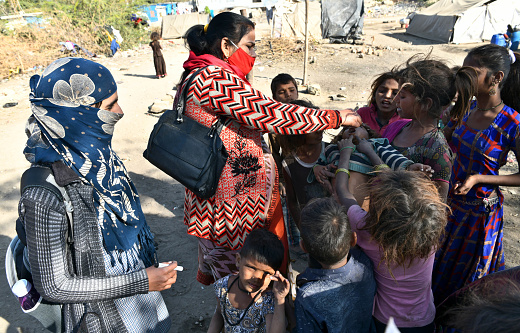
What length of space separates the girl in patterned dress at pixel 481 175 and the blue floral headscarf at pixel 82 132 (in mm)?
1912

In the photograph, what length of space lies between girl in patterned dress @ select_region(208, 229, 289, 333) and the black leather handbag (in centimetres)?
37

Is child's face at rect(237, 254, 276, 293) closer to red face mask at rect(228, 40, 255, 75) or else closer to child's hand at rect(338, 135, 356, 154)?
child's hand at rect(338, 135, 356, 154)

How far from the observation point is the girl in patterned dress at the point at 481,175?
2055 mm

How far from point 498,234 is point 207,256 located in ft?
6.28

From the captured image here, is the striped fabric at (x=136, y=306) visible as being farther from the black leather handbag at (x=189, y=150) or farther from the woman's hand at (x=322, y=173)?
the woman's hand at (x=322, y=173)

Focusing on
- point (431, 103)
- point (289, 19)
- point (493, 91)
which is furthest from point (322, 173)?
point (289, 19)

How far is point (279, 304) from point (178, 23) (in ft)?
77.9

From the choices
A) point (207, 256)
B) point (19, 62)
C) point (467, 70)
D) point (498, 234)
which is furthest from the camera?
point (19, 62)

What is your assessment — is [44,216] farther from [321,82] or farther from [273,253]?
[321,82]

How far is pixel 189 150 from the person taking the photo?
65.4 inches

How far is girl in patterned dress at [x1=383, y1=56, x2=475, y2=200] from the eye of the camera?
1727mm

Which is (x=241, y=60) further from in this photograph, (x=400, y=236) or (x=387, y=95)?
(x=387, y=95)

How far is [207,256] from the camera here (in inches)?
80.4

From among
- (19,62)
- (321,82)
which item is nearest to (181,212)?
(321,82)
